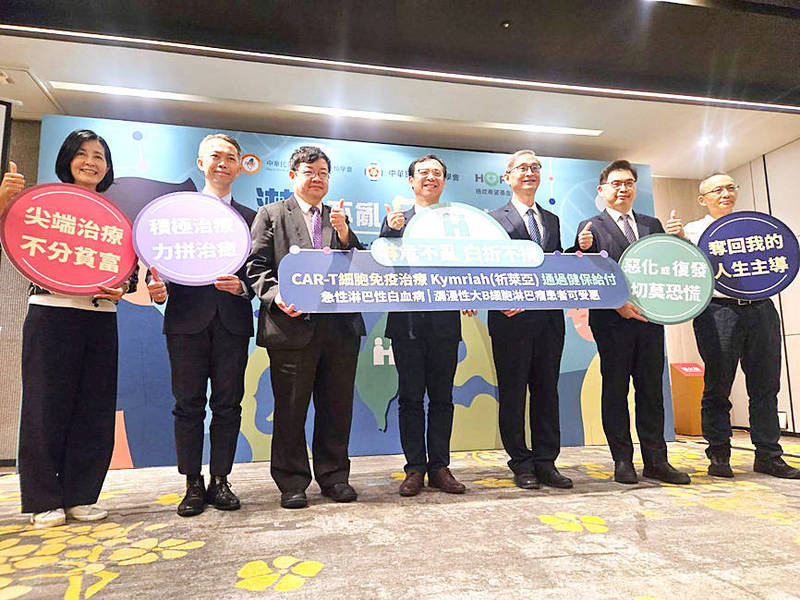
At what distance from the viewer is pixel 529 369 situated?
7.94 feet

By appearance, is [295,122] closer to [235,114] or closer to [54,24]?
[235,114]

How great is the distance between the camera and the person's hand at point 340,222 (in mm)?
2090

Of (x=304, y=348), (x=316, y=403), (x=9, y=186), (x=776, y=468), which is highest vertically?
(x=9, y=186)

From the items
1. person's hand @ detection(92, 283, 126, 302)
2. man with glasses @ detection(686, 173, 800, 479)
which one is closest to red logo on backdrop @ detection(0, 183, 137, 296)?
person's hand @ detection(92, 283, 126, 302)

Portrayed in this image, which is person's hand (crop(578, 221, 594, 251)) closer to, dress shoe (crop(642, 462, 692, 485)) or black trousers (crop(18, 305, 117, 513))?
dress shoe (crop(642, 462, 692, 485))

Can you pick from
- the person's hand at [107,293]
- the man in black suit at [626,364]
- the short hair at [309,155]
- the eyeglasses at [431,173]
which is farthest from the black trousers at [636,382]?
the person's hand at [107,293]

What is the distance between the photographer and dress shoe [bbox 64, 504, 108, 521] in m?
1.93

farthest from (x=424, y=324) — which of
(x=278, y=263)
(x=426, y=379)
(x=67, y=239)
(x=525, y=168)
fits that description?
(x=67, y=239)

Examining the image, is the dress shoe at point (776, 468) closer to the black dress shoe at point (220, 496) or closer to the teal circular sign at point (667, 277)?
the teal circular sign at point (667, 277)

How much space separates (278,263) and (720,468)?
94.0 inches

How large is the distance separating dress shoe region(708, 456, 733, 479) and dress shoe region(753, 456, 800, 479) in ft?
0.69

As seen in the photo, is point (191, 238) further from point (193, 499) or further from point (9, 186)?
point (193, 499)

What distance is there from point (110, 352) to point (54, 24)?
1892mm

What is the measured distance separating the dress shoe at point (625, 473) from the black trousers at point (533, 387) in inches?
12.6
